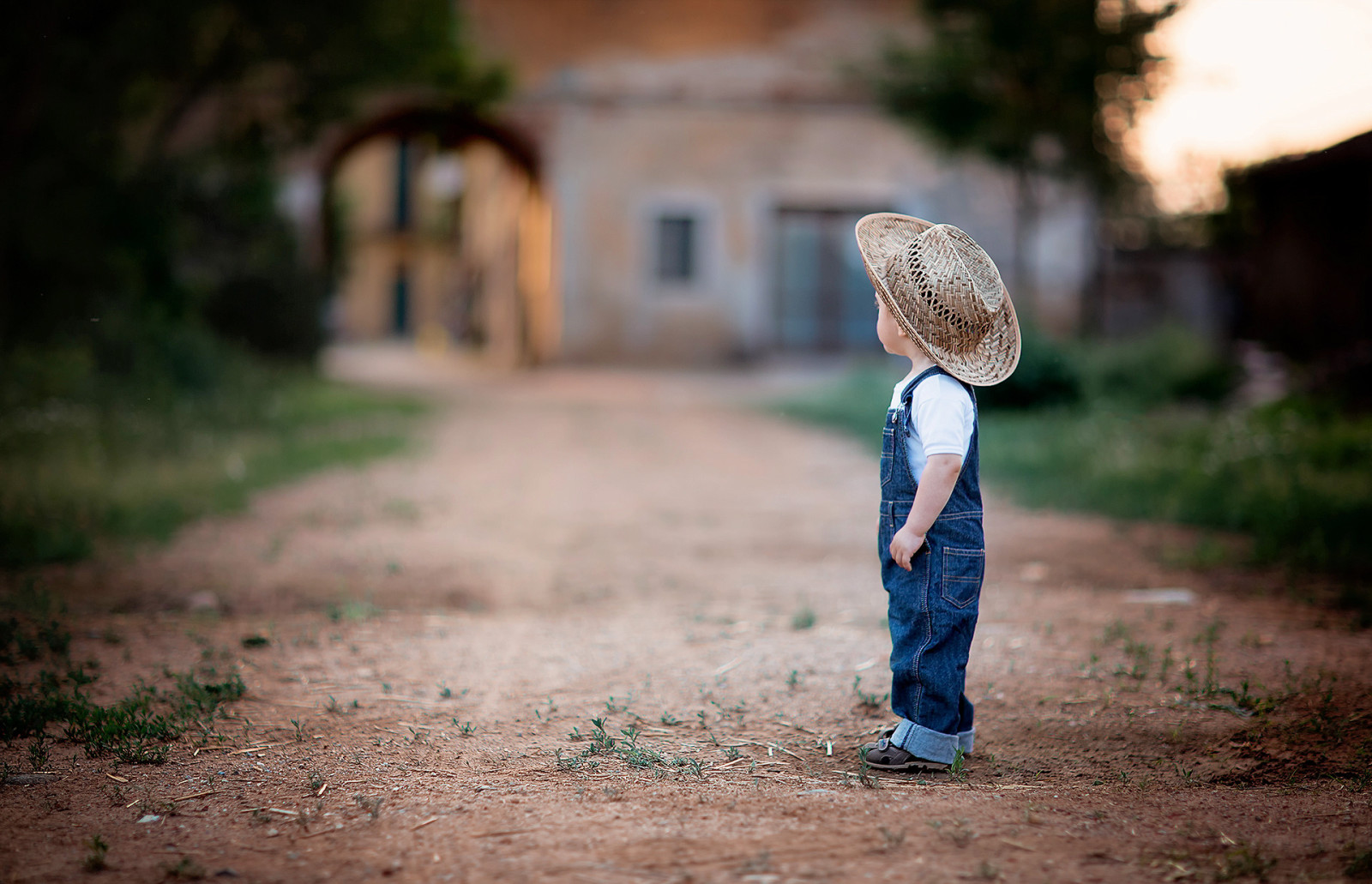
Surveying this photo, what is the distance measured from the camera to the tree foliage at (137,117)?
9219mm

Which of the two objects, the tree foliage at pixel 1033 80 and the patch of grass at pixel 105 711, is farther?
the tree foliage at pixel 1033 80

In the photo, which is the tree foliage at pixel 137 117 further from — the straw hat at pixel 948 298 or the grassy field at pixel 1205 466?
the straw hat at pixel 948 298

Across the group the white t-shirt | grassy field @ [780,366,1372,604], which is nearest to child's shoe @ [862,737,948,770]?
the white t-shirt

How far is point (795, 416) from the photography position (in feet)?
42.8

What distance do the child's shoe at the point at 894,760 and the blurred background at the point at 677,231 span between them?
2897mm

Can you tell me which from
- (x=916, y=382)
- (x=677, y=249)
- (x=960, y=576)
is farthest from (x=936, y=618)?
(x=677, y=249)

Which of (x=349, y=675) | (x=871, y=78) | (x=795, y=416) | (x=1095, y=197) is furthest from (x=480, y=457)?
(x=1095, y=197)

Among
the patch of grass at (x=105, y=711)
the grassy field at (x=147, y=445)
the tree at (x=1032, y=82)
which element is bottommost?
the patch of grass at (x=105, y=711)

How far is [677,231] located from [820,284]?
101 inches

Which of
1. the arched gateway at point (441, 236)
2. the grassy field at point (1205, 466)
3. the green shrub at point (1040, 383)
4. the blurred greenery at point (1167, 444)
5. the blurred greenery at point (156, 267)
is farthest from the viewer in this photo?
the arched gateway at point (441, 236)

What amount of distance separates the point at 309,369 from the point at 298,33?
595 cm

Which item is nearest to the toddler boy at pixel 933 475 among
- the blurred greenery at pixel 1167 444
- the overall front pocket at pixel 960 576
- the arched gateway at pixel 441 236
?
the overall front pocket at pixel 960 576

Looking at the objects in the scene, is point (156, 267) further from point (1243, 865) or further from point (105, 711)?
point (1243, 865)

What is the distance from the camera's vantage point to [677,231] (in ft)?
60.7
